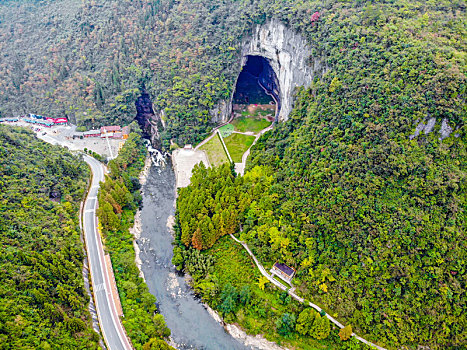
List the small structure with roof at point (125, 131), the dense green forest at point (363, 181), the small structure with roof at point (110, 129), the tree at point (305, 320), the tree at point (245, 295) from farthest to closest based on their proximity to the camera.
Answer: the small structure with roof at point (110, 129) < the small structure with roof at point (125, 131) < the tree at point (245, 295) < the tree at point (305, 320) < the dense green forest at point (363, 181)

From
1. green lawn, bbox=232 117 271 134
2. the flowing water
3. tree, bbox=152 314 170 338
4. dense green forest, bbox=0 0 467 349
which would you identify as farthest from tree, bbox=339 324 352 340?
green lawn, bbox=232 117 271 134

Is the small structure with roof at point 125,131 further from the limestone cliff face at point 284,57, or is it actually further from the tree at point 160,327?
the tree at point 160,327

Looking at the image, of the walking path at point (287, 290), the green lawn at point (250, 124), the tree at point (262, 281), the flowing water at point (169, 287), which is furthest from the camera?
the green lawn at point (250, 124)

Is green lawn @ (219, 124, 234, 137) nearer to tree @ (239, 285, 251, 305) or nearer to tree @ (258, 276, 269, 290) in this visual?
tree @ (258, 276, 269, 290)

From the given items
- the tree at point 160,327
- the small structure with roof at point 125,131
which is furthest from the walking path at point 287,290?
the small structure with roof at point 125,131

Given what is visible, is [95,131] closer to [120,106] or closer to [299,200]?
[120,106]

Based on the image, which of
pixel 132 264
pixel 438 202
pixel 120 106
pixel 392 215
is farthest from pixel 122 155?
pixel 438 202

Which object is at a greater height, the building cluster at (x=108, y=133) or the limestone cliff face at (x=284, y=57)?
the limestone cliff face at (x=284, y=57)
